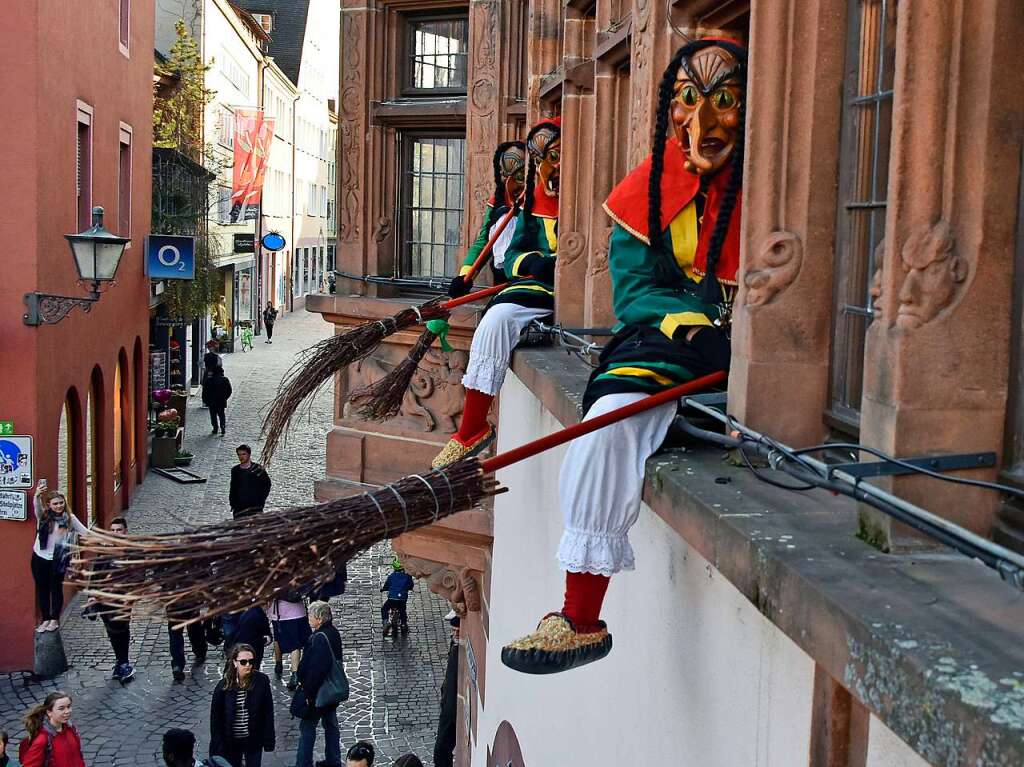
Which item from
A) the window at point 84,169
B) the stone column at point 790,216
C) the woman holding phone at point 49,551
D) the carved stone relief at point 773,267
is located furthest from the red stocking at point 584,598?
the window at point 84,169

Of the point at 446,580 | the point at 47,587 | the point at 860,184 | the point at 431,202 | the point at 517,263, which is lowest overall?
the point at 47,587

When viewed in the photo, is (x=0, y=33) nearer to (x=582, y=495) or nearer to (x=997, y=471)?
(x=582, y=495)

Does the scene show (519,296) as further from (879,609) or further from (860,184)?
(879,609)

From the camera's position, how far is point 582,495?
3.47m

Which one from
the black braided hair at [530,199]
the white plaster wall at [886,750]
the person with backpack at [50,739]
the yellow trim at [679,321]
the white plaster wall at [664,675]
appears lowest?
the person with backpack at [50,739]

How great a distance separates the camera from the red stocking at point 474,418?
6.41m

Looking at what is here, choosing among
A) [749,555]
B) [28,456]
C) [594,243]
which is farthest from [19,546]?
[749,555]

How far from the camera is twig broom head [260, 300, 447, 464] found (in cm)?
650

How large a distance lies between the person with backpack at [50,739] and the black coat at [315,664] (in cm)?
196

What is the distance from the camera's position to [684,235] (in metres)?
3.93

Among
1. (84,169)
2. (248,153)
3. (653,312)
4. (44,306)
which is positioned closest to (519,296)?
(653,312)

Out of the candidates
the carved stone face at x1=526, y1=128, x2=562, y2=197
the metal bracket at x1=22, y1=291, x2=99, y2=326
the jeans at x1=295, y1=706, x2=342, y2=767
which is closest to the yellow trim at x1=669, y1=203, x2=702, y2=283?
the carved stone face at x1=526, y1=128, x2=562, y2=197

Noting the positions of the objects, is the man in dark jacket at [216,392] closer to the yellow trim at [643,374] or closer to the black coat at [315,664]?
the black coat at [315,664]

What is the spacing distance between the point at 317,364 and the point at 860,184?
412 cm
